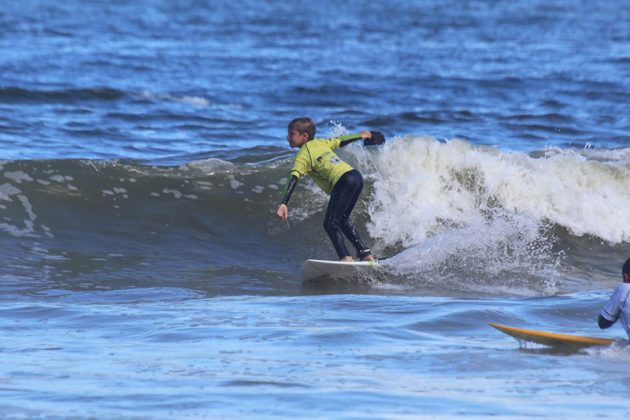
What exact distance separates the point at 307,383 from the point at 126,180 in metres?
8.35

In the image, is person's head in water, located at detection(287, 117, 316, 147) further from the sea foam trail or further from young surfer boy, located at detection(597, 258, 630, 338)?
young surfer boy, located at detection(597, 258, 630, 338)

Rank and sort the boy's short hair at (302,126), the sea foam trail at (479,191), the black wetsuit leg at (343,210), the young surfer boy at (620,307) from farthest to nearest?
the sea foam trail at (479,191)
the black wetsuit leg at (343,210)
the boy's short hair at (302,126)
the young surfer boy at (620,307)

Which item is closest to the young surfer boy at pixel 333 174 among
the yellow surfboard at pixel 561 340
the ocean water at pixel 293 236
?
the ocean water at pixel 293 236

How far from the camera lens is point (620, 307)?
7734 millimetres

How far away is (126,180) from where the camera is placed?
14656mm

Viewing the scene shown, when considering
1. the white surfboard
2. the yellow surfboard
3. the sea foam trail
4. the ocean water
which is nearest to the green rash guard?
the white surfboard

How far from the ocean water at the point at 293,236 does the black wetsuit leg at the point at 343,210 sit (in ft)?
1.34

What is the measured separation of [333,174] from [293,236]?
223cm

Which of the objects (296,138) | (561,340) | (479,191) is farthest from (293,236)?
(561,340)

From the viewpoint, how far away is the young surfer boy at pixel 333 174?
37.1ft

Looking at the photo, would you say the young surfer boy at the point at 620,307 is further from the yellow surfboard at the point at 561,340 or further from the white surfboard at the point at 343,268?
the white surfboard at the point at 343,268

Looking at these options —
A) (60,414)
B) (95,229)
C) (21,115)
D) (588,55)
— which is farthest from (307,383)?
(588,55)

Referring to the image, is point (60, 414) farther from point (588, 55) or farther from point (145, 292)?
point (588, 55)

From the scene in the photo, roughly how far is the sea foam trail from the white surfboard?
1.99 m
